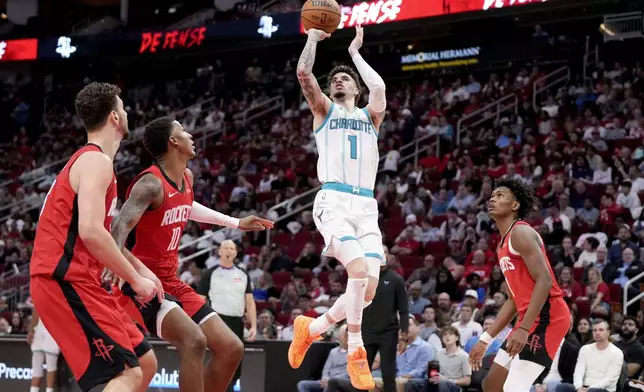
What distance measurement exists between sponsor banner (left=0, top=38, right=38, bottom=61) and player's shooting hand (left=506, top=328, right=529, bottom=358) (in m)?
25.5

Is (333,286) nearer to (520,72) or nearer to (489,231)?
(489,231)

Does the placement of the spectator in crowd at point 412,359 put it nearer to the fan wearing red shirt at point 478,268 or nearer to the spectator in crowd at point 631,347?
the spectator in crowd at point 631,347

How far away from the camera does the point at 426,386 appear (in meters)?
11.9

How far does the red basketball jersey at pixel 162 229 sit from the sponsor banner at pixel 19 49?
24537 millimetres

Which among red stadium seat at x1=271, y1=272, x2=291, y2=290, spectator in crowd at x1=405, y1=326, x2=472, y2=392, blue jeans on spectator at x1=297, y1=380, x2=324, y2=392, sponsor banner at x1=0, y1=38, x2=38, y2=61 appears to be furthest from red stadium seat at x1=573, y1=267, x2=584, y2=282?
sponsor banner at x1=0, y1=38, x2=38, y2=61

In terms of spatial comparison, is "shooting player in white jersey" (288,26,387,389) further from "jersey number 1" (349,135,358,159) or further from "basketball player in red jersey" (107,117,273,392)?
"basketball player in red jersey" (107,117,273,392)

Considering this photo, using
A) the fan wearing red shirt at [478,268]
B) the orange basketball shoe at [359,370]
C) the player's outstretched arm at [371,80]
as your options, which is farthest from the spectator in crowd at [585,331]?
the player's outstretched arm at [371,80]

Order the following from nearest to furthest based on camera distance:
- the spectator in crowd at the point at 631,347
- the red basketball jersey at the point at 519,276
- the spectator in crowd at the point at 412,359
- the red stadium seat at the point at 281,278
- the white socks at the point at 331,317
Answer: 1. the red basketball jersey at the point at 519,276
2. the white socks at the point at 331,317
3. the spectator in crowd at the point at 631,347
4. the spectator in crowd at the point at 412,359
5. the red stadium seat at the point at 281,278

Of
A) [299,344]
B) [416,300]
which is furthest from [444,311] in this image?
[299,344]

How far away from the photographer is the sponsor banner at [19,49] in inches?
1166

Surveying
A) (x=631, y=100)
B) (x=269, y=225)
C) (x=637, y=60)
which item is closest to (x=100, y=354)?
(x=269, y=225)

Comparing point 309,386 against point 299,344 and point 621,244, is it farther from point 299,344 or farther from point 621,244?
point 621,244

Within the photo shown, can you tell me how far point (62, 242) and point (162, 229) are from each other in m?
1.44

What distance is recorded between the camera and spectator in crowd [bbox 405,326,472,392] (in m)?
11.7
